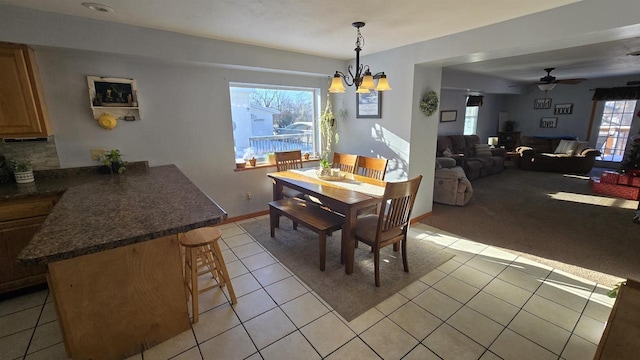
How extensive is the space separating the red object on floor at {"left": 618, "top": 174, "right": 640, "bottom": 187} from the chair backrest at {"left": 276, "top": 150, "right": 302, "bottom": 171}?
19.4 ft

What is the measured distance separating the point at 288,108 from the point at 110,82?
229 centimetres

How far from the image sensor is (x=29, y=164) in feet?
8.29

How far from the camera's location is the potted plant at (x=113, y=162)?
2.82 metres

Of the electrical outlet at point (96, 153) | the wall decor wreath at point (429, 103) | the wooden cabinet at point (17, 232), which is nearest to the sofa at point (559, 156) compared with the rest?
the wall decor wreath at point (429, 103)

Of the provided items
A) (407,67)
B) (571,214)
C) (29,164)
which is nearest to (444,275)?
(407,67)

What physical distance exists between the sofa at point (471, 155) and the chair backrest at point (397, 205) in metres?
4.18

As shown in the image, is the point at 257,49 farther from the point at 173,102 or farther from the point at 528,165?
the point at 528,165

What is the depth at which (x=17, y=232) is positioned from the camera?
214 cm

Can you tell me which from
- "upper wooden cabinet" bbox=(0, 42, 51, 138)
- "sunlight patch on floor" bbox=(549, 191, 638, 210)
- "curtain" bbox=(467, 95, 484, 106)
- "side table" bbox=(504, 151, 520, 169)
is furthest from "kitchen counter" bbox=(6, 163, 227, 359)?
"side table" bbox=(504, 151, 520, 169)

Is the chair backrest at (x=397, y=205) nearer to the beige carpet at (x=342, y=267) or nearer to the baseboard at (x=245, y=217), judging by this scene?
the beige carpet at (x=342, y=267)

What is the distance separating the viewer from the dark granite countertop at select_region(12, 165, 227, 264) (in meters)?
1.31

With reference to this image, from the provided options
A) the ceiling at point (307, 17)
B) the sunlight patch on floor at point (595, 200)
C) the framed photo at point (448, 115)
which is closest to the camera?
the ceiling at point (307, 17)

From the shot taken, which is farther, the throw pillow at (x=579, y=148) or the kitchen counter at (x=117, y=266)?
the throw pillow at (x=579, y=148)

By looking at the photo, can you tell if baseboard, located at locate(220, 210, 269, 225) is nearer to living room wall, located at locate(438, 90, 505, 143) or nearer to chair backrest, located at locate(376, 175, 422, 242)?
chair backrest, located at locate(376, 175, 422, 242)
